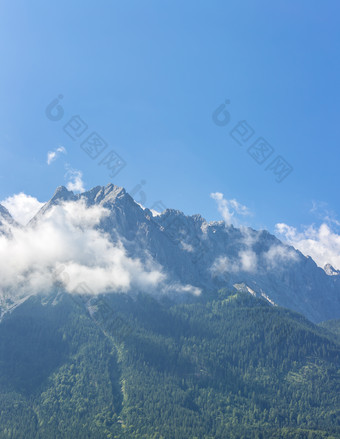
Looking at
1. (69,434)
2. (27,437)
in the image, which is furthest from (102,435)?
(27,437)

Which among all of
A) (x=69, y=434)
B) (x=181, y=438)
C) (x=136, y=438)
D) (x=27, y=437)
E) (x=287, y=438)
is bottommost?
(x=27, y=437)

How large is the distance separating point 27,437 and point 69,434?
74.1ft

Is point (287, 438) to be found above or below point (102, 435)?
above

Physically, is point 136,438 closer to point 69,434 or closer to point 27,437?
point 69,434

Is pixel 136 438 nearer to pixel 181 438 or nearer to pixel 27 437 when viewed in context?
pixel 181 438

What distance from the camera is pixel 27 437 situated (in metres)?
198

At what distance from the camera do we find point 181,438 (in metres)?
199

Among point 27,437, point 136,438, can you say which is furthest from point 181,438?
point 27,437

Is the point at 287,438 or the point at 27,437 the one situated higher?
the point at 287,438

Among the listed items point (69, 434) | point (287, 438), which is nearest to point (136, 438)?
point (69, 434)

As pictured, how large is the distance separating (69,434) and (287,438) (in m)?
119

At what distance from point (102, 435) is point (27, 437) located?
133 ft

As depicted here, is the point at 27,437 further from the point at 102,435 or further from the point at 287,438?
the point at 287,438

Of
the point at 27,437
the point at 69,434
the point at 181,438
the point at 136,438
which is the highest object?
the point at 181,438
